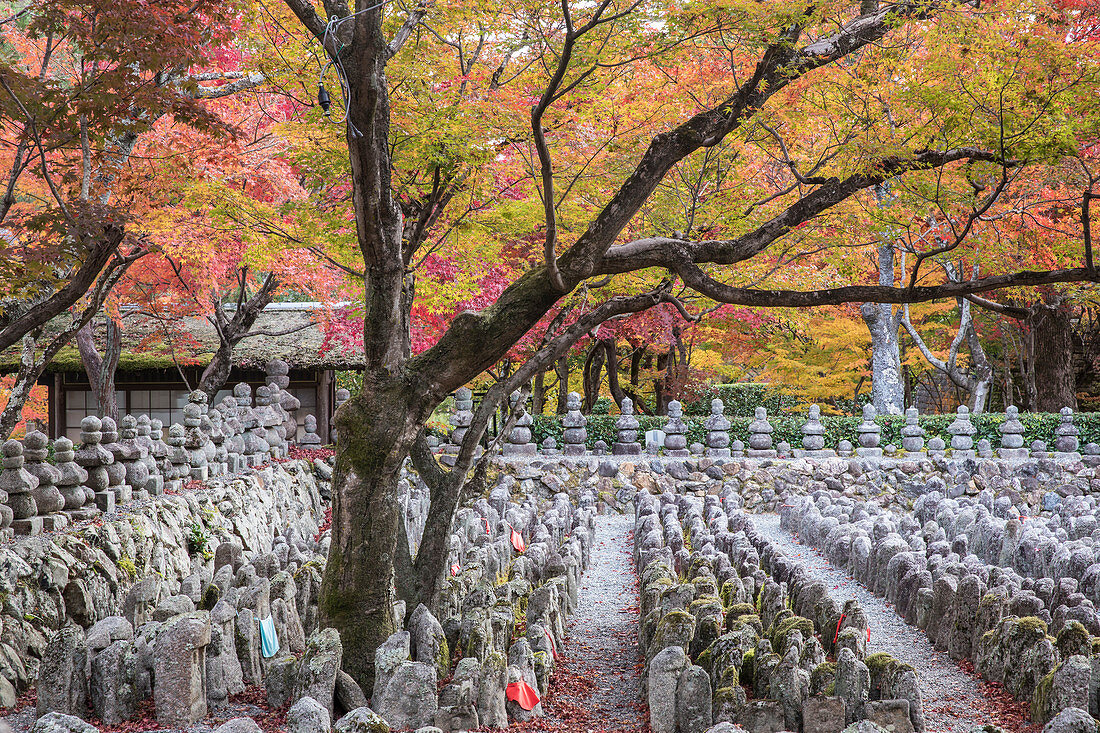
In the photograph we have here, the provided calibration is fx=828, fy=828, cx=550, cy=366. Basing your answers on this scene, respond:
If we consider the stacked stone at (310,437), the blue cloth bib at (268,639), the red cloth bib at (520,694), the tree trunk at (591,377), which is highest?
the tree trunk at (591,377)

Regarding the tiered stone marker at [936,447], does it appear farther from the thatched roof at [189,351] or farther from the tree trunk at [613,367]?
the thatched roof at [189,351]

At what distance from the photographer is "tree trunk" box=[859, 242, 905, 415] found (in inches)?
677

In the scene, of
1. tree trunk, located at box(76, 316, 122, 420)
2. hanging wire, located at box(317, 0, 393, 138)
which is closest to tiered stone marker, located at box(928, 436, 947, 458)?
hanging wire, located at box(317, 0, 393, 138)

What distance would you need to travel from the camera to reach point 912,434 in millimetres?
14797

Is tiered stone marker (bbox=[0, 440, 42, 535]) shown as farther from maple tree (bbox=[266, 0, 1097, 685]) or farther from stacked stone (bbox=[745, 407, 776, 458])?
stacked stone (bbox=[745, 407, 776, 458])

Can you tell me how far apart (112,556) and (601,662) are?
12.5 ft

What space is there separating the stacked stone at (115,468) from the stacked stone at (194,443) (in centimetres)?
143

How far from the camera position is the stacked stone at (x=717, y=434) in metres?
14.5

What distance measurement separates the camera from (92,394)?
17188 millimetres

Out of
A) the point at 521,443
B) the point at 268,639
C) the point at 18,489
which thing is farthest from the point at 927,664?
the point at 521,443

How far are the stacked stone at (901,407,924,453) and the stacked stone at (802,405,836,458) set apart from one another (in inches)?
52.7

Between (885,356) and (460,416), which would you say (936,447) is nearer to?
(885,356)

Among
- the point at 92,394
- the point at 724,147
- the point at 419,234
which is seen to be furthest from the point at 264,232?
the point at 92,394

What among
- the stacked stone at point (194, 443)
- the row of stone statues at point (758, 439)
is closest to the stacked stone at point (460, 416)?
the row of stone statues at point (758, 439)
